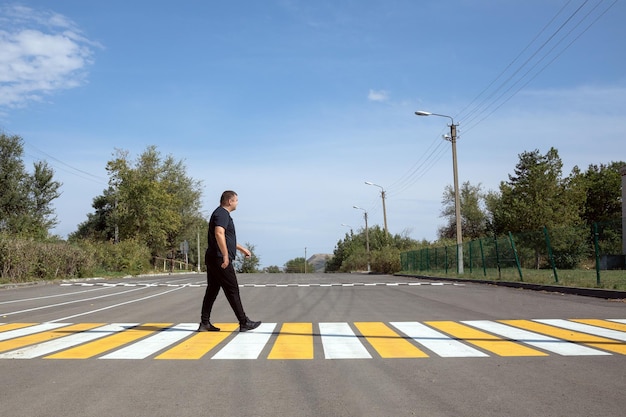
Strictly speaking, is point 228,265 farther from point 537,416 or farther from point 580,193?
point 580,193

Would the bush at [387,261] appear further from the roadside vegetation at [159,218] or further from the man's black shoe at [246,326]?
the man's black shoe at [246,326]

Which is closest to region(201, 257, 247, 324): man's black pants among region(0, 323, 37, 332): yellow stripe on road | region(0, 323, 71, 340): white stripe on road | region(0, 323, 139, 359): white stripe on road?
region(0, 323, 139, 359): white stripe on road

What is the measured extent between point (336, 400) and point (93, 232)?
2767 inches

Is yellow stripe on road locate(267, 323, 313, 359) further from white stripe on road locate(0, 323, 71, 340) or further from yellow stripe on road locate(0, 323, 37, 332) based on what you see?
yellow stripe on road locate(0, 323, 37, 332)

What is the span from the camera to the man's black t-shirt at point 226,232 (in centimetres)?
809

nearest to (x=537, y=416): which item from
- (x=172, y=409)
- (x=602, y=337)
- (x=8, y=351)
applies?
(x=172, y=409)

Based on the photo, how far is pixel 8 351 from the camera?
6.72m

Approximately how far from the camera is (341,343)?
7227 millimetres

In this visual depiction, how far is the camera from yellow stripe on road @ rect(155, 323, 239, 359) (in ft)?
21.0

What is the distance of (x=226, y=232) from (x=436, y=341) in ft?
11.0

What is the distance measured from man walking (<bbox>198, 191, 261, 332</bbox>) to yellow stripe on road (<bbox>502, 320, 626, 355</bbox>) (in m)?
4.28

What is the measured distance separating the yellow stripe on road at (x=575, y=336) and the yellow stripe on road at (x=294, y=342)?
3421 mm

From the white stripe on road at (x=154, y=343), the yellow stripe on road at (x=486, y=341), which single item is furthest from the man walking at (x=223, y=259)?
the yellow stripe on road at (x=486, y=341)

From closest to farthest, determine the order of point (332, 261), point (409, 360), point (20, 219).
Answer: point (409, 360) < point (20, 219) < point (332, 261)
